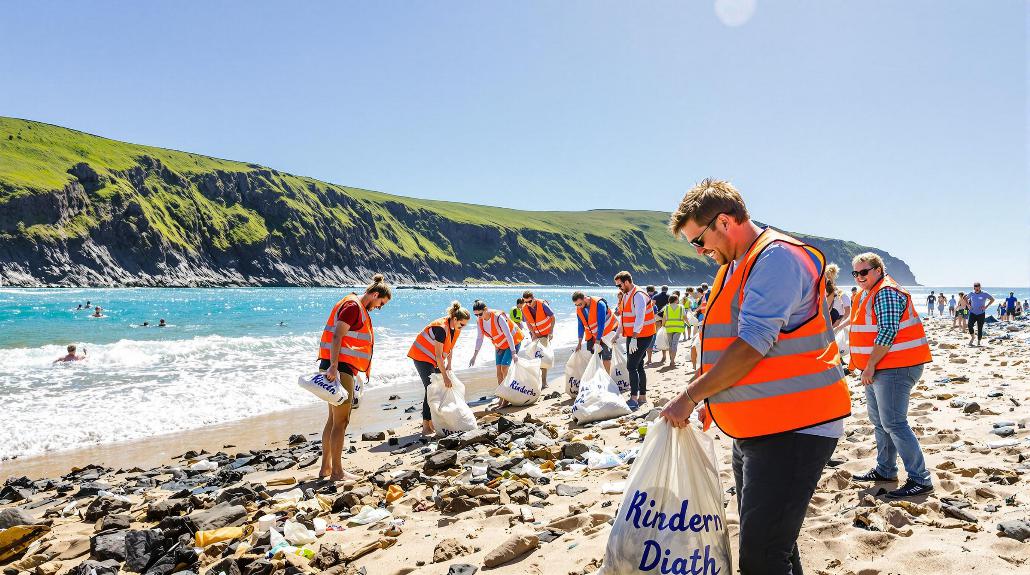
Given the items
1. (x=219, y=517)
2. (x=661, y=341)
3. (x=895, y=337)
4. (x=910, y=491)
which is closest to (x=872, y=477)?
(x=910, y=491)

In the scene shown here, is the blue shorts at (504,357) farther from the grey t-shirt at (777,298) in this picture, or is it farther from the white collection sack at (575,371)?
the grey t-shirt at (777,298)

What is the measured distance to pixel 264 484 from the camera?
679 cm

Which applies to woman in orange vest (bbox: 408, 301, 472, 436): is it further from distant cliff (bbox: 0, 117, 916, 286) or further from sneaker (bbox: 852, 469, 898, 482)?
distant cliff (bbox: 0, 117, 916, 286)

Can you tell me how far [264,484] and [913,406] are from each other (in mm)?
8347

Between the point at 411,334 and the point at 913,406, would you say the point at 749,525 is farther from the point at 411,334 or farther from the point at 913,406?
the point at 411,334

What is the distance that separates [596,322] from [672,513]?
854 cm

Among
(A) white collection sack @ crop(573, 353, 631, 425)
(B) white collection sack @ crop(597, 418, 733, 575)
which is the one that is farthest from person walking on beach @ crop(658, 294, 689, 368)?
(B) white collection sack @ crop(597, 418, 733, 575)

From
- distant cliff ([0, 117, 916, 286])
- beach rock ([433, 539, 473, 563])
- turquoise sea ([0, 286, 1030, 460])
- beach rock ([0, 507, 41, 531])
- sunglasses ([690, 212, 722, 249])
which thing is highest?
distant cliff ([0, 117, 916, 286])

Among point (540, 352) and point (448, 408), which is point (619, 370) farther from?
point (448, 408)

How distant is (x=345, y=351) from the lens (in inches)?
257

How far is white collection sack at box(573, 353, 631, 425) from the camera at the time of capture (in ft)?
28.8

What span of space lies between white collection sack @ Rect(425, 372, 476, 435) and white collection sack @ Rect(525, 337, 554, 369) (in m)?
4.15

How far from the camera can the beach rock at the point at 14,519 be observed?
5.57 meters

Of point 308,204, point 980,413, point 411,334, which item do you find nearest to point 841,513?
point 980,413
